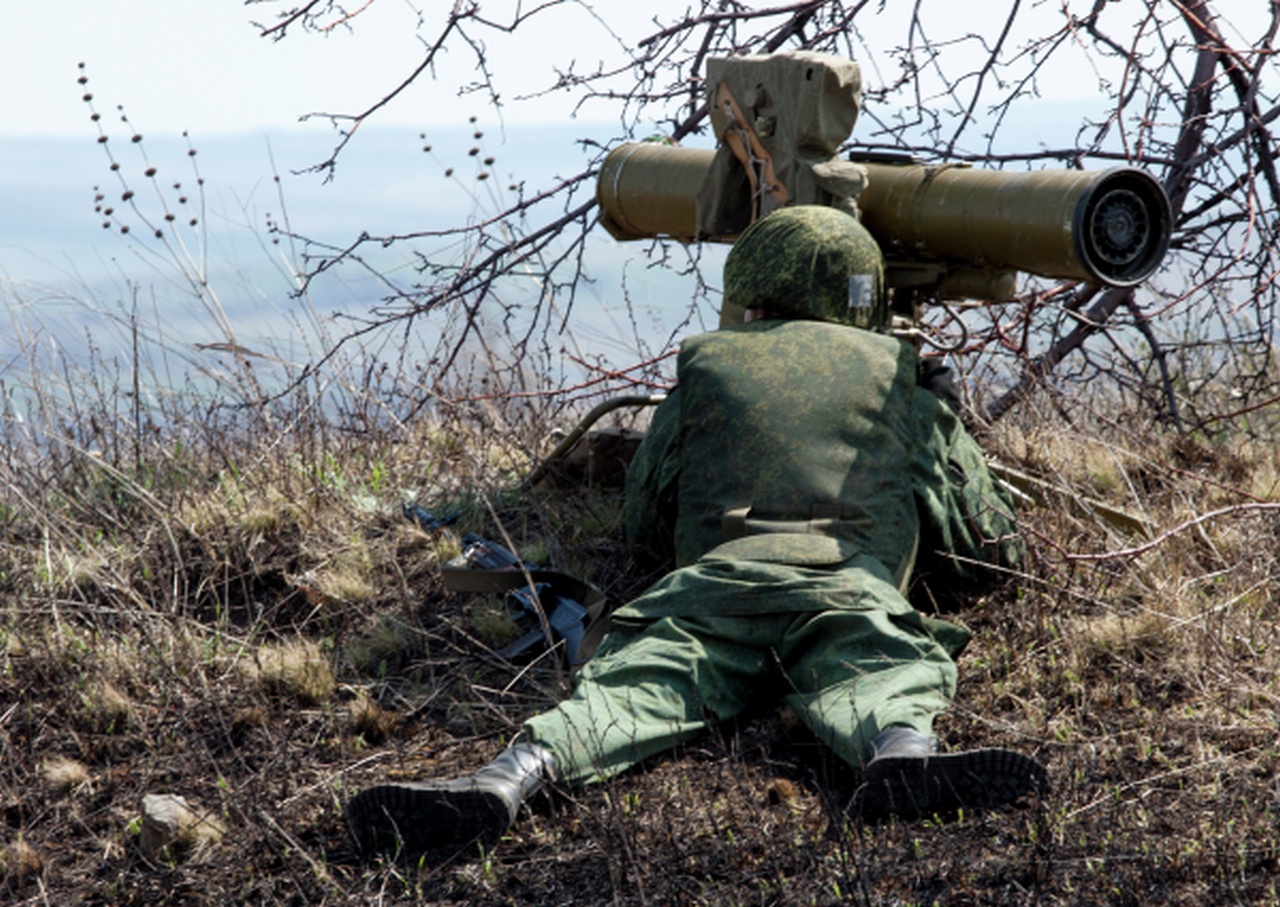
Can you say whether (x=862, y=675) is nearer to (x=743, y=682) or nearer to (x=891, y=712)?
(x=891, y=712)

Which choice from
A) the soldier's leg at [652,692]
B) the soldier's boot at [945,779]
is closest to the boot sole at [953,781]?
the soldier's boot at [945,779]

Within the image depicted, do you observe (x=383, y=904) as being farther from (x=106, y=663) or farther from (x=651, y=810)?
(x=106, y=663)

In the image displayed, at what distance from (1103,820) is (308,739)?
199 centimetres

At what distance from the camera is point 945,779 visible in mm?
2670

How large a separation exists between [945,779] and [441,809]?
3.33ft

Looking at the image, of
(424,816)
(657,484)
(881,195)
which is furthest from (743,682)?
(881,195)

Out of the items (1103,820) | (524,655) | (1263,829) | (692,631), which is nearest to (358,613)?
(524,655)

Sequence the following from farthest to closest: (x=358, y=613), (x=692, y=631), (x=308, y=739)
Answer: (x=358, y=613)
(x=308, y=739)
(x=692, y=631)

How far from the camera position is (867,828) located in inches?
106

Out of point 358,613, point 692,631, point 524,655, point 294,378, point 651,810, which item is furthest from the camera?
point 294,378

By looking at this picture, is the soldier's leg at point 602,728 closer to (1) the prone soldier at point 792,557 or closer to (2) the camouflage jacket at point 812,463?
(1) the prone soldier at point 792,557

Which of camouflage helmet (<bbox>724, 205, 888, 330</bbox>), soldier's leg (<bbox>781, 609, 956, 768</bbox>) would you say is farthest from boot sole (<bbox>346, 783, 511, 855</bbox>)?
camouflage helmet (<bbox>724, 205, 888, 330</bbox>)

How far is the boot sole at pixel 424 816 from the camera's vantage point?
270 cm

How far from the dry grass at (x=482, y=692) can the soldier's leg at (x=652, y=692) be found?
3.6 inches
